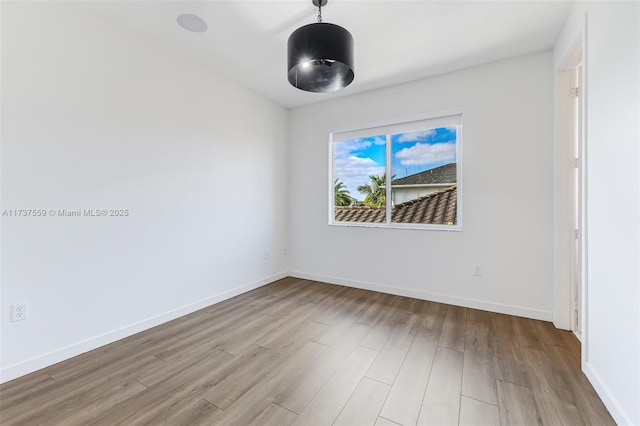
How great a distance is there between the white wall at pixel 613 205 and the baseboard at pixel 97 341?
3327 millimetres

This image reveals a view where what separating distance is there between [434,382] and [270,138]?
3.53 meters

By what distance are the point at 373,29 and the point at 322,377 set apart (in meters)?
2.87

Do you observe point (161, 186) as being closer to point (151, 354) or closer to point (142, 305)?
point (142, 305)

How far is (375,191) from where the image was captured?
3.75m

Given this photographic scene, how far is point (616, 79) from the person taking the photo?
56.2 inches

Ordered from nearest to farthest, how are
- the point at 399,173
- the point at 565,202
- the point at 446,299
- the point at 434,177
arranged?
the point at 565,202 → the point at 446,299 → the point at 434,177 → the point at 399,173

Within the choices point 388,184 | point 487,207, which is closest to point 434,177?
point 388,184

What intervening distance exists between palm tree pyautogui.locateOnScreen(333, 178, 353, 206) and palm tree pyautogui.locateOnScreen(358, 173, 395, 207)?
8.9 inches

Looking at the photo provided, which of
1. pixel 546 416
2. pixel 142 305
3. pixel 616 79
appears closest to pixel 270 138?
pixel 142 305

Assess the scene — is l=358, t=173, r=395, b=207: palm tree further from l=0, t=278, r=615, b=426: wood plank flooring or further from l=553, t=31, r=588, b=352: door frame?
l=553, t=31, r=588, b=352: door frame

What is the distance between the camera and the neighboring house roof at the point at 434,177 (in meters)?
3.20

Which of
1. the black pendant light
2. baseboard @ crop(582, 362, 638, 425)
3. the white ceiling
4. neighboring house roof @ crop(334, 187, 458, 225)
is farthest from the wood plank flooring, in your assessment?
the white ceiling

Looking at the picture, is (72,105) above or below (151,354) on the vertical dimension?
above

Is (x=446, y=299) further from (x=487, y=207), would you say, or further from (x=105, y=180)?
(x=105, y=180)
